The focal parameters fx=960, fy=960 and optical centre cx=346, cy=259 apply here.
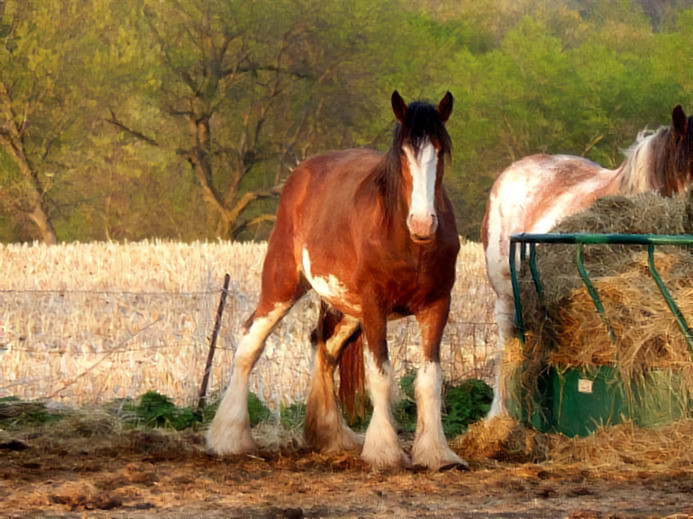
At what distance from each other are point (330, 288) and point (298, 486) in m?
1.68

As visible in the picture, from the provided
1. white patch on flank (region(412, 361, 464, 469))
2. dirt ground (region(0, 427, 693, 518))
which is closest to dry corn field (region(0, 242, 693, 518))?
dirt ground (region(0, 427, 693, 518))

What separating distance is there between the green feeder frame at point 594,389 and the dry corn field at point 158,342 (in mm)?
2861

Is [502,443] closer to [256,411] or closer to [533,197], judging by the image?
[256,411]

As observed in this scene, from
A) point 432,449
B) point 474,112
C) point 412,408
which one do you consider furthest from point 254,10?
point 432,449

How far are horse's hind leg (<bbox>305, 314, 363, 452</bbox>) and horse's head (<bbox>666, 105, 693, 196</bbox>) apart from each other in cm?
286

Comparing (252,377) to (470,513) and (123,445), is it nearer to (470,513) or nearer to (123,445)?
(123,445)

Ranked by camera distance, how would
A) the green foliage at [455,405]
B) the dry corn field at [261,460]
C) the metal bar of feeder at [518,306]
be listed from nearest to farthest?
the dry corn field at [261,460] → the metal bar of feeder at [518,306] → the green foliage at [455,405]

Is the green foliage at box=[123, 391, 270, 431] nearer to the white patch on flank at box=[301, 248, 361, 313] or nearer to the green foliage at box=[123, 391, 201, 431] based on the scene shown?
the green foliage at box=[123, 391, 201, 431]

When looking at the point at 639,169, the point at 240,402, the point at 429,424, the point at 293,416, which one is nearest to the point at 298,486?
the point at 429,424

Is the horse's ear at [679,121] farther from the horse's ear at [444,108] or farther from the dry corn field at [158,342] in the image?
the dry corn field at [158,342]

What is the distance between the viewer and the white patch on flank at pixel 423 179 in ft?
19.1

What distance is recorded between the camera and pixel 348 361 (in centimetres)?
770

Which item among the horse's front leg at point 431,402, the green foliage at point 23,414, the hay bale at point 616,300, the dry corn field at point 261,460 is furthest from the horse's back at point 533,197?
the green foliage at point 23,414

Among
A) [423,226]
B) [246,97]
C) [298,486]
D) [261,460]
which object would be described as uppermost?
[246,97]
